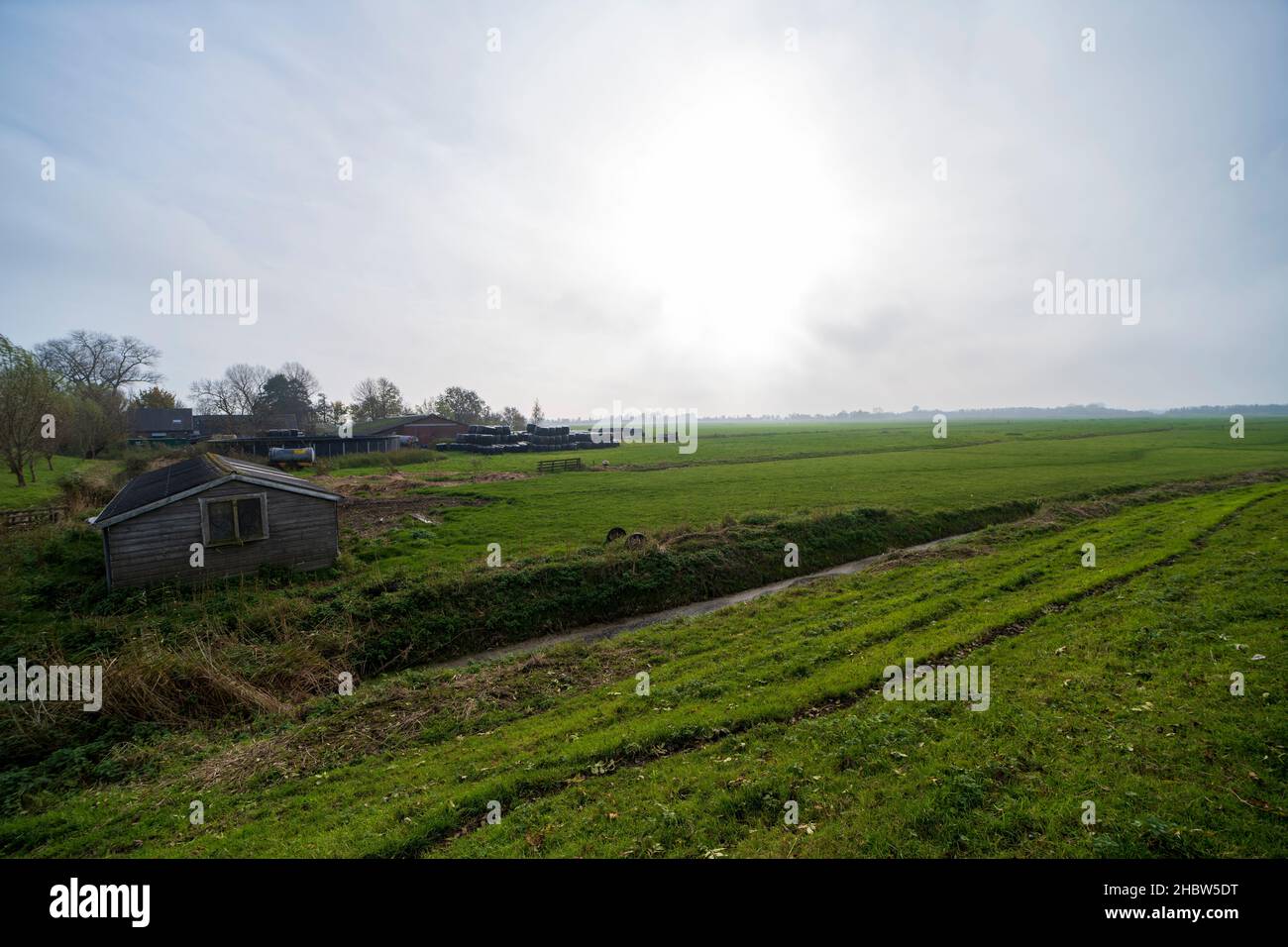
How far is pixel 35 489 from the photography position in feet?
122

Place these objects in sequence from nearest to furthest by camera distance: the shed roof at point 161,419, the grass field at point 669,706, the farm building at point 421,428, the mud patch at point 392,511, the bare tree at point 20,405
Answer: the grass field at point 669,706, the mud patch at point 392,511, the bare tree at point 20,405, the shed roof at point 161,419, the farm building at point 421,428

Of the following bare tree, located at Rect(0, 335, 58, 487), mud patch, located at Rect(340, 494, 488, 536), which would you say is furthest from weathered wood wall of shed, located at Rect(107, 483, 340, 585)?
bare tree, located at Rect(0, 335, 58, 487)

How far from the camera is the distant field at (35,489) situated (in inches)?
1225

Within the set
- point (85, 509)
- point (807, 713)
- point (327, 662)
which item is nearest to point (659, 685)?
point (807, 713)

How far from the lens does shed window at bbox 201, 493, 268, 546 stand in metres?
19.4

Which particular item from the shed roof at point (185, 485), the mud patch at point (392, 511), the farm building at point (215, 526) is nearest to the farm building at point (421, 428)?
the mud patch at point (392, 511)

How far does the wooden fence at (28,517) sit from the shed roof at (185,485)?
21.3 feet

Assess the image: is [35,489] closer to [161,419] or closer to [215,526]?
[215,526]

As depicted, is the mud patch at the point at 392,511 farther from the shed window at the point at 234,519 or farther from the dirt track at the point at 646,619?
the dirt track at the point at 646,619

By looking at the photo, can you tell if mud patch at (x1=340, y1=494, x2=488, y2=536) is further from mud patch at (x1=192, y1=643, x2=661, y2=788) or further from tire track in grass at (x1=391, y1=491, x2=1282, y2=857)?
tire track in grass at (x1=391, y1=491, x2=1282, y2=857)

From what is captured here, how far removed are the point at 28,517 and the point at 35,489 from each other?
54.7ft

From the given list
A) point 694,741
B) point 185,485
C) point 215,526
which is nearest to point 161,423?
point 185,485

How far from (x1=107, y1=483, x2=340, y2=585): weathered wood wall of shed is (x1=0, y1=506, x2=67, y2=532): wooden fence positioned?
12.7 m

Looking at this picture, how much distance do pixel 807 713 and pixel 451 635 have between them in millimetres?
11867
